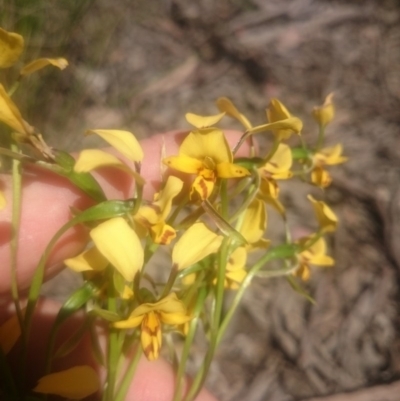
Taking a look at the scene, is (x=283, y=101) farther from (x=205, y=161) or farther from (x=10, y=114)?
(x=10, y=114)

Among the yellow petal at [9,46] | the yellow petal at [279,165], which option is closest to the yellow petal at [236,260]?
the yellow petal at [279,165]

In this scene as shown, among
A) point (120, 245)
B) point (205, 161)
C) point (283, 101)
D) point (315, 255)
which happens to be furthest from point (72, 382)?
point (283, 101)

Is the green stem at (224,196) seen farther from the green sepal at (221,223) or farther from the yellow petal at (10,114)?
the yellow petal at (10,114)

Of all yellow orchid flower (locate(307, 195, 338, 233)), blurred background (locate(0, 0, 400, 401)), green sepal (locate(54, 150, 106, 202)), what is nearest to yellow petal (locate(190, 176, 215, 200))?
green sepal (locate(54, 150, 106, 202))

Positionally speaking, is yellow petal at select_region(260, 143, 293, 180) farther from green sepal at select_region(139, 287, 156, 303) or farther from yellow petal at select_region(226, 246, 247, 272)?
green sepal at select_region(139, 287, 156, 303)

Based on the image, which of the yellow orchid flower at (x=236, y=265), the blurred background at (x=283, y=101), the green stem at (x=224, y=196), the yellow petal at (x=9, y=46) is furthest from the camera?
the blurred background at (x=283, y=101)

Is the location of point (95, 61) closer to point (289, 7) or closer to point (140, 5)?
point (140, 5)
